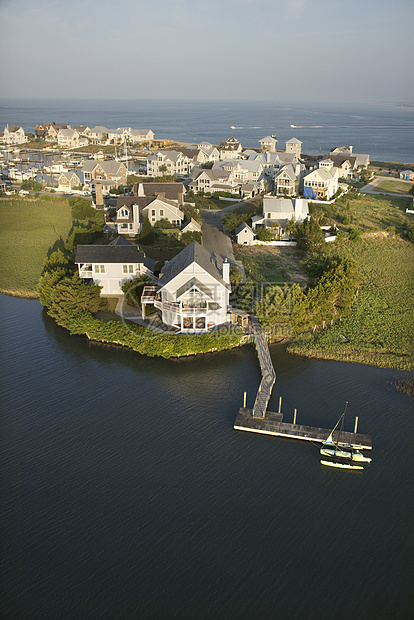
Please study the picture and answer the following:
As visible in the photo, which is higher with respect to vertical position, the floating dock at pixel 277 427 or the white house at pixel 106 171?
the white house at pixel 106 171

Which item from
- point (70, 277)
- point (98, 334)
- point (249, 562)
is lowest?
point (249, 562)

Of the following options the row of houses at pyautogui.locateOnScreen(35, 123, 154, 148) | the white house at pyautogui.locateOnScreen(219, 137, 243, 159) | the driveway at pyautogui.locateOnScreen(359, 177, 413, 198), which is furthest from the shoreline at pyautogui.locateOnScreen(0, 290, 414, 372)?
the row of houses at pyautogui.locateOnScreen(35, 123, 154, 148)

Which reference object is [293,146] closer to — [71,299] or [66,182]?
[66,182]

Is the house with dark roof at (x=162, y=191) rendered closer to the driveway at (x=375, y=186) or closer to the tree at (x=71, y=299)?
the tree at (x=71, y=299)

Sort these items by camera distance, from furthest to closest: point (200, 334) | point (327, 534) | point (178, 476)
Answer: point (200, 334), point (178, 476), point (327, 534)

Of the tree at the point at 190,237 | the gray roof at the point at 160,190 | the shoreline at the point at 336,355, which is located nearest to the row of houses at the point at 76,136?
the gray roof at the point at 160,190

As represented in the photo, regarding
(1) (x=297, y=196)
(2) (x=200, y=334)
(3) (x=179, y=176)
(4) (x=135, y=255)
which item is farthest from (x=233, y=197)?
(2) (x=200, y=334)

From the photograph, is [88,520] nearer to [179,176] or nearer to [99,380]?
[99,380]

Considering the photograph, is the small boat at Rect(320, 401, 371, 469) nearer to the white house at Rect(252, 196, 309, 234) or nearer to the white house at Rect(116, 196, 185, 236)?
the white house at Rect(252, 196, 309, 234)
